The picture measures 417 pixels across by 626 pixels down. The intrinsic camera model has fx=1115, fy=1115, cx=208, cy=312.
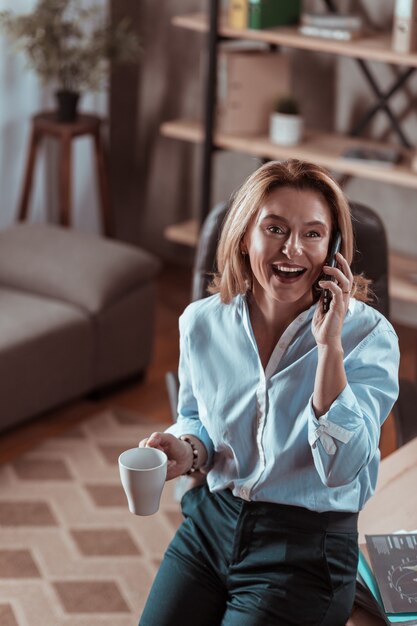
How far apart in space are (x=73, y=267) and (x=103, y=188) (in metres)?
0.98

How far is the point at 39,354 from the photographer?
130 inches

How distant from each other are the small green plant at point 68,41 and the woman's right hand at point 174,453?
261cm

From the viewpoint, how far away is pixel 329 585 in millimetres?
1718

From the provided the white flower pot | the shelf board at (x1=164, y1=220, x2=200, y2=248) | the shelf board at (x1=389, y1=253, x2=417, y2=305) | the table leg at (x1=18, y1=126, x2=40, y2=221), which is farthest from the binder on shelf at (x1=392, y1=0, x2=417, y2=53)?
the table leg at (x1=18, y1=126, x2=40, y2=221)

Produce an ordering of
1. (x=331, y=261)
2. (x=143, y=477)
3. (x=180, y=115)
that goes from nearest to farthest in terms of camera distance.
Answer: (x=143, y=477) → (x=331, y=261) → (x=180, y=115)

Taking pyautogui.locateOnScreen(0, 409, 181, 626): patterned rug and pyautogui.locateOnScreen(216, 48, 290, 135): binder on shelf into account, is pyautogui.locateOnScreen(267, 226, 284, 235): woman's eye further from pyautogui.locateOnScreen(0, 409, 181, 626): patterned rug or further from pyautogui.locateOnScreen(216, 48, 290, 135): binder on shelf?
pyautogui.locateOnScreen(216, 48, 290, 135): binder on shelf

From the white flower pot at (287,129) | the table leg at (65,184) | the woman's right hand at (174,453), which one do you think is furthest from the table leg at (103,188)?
the woman's right hand at (174,453)

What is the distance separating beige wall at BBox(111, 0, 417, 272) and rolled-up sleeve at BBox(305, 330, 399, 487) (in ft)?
7.96

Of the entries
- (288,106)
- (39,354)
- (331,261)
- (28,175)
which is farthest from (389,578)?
(28,175)

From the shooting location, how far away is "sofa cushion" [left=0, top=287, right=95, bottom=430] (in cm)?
323

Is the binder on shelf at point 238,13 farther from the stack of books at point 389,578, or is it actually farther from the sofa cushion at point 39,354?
the stack of books at point 389,578

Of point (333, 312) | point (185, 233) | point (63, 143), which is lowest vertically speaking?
point (185, 233)

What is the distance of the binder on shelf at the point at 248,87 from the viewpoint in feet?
12.6

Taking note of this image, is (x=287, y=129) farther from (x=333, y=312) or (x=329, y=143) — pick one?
(x=333, y=312)
